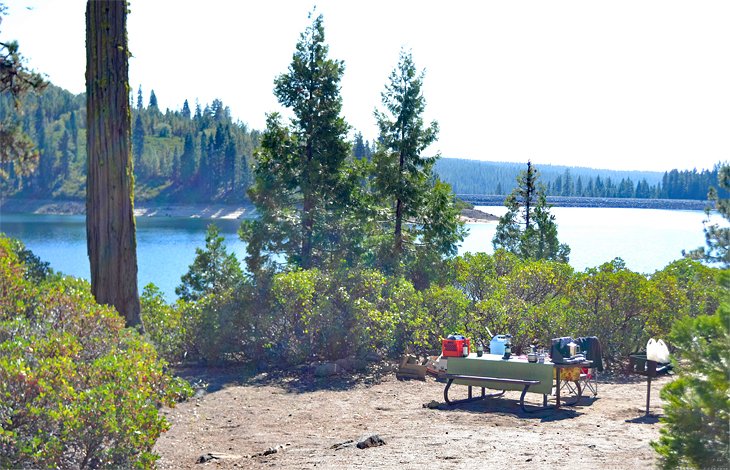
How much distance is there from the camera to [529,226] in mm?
28266

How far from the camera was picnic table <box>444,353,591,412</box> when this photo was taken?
7.57 meters

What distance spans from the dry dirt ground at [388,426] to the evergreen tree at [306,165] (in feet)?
22.0

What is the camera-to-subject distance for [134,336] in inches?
281

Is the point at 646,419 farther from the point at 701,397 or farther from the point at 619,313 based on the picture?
the point at 701,397

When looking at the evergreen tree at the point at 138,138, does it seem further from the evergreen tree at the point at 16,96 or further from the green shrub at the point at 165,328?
the green shrub at the point at 165,328

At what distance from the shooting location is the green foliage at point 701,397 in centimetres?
350

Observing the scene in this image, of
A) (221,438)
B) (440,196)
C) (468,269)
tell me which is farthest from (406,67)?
(221,438)

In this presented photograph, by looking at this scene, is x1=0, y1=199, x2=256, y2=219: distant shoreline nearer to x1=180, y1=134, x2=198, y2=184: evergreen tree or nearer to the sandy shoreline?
the sandy shoreline

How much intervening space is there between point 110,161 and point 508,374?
198 inches

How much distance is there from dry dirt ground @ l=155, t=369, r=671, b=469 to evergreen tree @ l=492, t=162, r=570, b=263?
1634 centimetres

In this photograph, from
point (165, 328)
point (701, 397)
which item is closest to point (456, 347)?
point (165, 328)

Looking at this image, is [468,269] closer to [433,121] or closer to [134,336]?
[433,121]

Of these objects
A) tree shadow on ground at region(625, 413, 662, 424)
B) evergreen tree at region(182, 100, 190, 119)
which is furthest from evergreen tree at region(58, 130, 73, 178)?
tree shadow on ground at region(625, 413, 662, 424)

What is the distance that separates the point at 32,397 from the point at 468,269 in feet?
26.9
